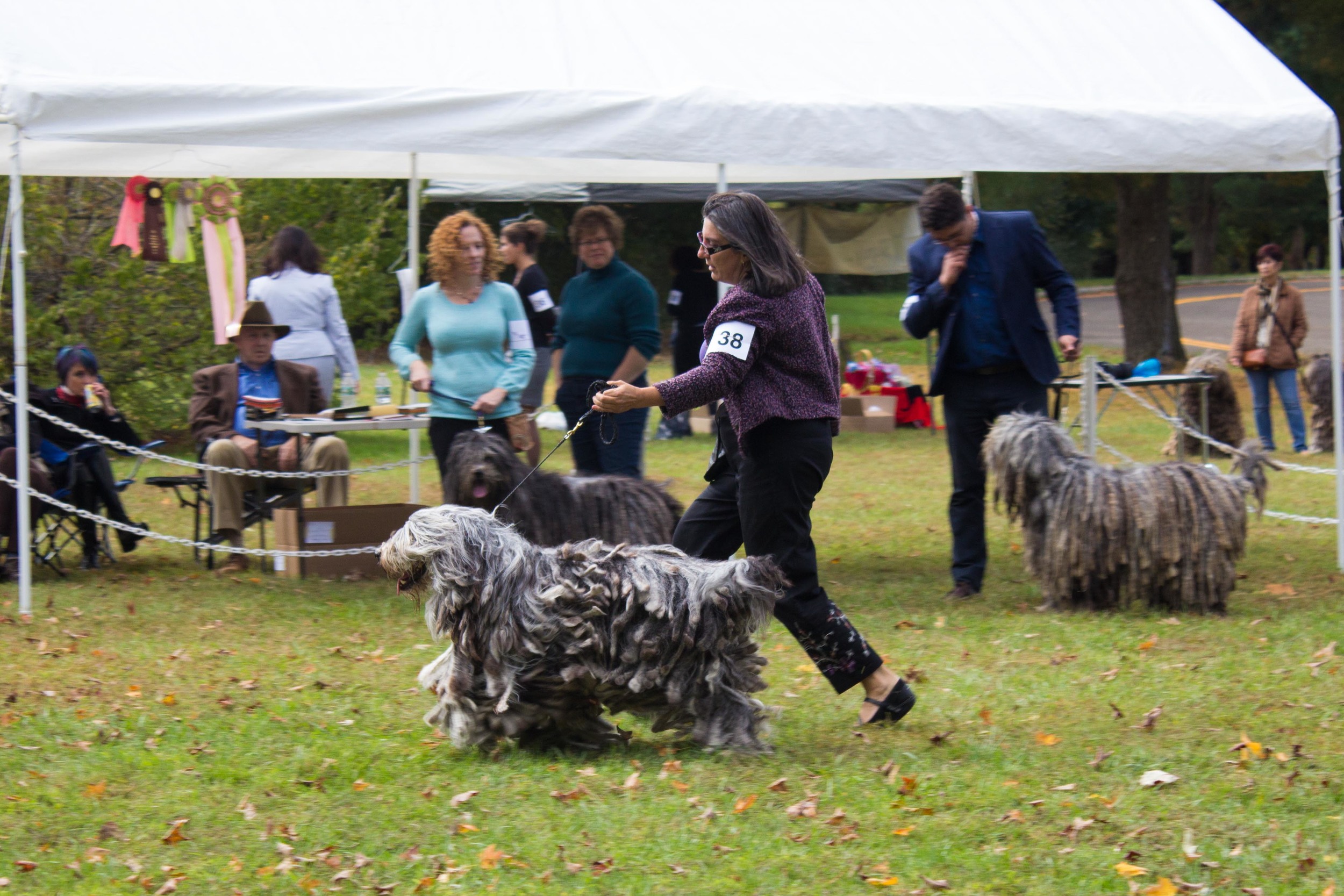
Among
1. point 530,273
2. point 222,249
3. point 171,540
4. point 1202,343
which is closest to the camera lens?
point 171,540

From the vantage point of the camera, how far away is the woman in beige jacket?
12.6 metres

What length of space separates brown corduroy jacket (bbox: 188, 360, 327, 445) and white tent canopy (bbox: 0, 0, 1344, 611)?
56.4 inches

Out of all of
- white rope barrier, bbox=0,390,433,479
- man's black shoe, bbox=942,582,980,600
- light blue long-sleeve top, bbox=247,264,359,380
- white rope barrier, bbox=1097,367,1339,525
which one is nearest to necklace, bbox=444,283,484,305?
white rope barrier, bbox=0,390,433,479

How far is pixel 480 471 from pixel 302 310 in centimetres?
272

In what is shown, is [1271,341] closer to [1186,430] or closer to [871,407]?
[871,407]

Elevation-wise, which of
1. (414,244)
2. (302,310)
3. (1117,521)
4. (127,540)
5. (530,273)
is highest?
(414,244)

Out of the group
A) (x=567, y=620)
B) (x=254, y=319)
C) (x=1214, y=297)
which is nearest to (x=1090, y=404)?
(x=254, y=319)

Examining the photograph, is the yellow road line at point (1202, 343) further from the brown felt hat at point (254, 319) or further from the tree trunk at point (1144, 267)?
the brown felt hat at point (254, 319)

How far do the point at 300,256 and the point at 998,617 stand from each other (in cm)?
501

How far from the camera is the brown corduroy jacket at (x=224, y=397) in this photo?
7871 mm

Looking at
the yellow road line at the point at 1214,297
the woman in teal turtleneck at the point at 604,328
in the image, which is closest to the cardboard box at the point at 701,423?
the woman in teal turtleneck at the point at 604,328

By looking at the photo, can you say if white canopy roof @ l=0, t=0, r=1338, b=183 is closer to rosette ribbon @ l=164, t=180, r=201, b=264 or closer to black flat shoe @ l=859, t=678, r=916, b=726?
rosette ribbon @ l=164, t=180, r=201, b=264

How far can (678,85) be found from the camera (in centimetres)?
679

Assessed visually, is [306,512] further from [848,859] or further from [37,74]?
[848,859]
